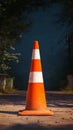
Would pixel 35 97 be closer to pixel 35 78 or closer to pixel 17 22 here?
pixel 35 78

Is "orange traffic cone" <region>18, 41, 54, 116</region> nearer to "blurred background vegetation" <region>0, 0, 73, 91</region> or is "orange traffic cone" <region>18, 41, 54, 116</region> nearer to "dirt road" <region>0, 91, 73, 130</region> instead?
"dirt road" <region>0, 91, 73, 130</region>

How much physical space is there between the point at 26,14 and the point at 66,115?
27.4ft

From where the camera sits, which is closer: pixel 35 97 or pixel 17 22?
pixel 35 97

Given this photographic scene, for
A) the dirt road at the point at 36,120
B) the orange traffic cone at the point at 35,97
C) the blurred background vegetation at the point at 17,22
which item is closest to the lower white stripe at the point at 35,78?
the orange traffic cone at the point at 35,97

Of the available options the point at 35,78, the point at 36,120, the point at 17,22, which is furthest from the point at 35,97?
the point at 17,22

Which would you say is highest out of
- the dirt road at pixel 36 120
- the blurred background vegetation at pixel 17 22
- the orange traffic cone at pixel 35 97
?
the blurred background vegetation at pixel 17 22

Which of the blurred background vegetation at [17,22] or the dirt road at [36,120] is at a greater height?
the blurred background vegetation at [17,22]

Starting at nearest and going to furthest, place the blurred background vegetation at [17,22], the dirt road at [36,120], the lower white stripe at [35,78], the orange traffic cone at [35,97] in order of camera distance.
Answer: the dirt road at [36,120] < the orange traffic cone at [35,97] < the lower white stripe at [35,78] < the blurred background vegetation at [17,22]

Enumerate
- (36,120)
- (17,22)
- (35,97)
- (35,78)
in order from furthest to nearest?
(17,22) → (35,78) → (35,97) → (36,120)

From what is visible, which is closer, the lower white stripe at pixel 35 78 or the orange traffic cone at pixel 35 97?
the orange traffic cone at pixel 35 97

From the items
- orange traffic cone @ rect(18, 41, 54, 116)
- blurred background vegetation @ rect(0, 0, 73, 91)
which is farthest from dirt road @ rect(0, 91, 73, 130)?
blurred background vegetation @ rect(0, 0, 73, 91)

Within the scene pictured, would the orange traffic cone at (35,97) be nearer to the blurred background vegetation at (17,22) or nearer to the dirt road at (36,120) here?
the dirt road at (36,120)

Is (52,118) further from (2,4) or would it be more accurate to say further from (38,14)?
(38,14)

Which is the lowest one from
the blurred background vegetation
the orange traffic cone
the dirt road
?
the dirt road
